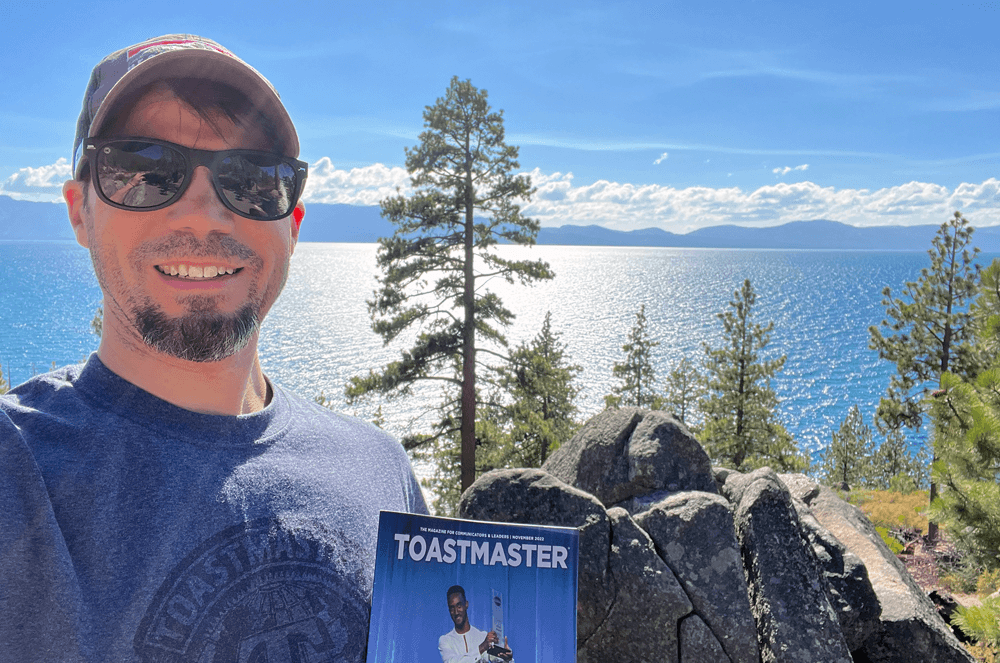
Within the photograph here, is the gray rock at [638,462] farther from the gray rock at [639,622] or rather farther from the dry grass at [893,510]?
the dry grass at [893,510]

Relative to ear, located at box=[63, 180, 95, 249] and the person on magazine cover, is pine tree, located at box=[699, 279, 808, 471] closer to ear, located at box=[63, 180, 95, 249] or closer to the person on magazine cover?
the person on magazine cover

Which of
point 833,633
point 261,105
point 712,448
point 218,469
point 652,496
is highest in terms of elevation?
point 261,105

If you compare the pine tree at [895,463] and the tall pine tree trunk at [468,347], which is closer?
the tall pine tree trunk at [468,347]

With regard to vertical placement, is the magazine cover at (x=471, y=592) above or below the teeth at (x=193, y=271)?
below

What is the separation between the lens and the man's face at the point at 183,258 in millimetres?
1744

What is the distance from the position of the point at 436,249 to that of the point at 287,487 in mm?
17287

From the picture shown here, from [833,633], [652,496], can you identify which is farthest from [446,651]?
[652,496]

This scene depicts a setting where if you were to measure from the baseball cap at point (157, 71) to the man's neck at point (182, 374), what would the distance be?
0.57m

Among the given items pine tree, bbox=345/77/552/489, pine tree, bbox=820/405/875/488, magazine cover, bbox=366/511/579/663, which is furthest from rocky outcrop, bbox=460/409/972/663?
pine tree, bbox=820/405/875/488

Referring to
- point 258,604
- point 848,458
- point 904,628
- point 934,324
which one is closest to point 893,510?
point 934,324

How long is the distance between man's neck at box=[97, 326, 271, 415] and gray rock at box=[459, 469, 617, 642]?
13.2ft

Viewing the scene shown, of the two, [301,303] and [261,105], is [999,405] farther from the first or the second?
[301,303]

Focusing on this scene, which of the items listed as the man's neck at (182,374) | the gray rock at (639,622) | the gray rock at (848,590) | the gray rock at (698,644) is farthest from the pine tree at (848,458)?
the man's neck at (182,374)

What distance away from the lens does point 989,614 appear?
24.7 ft
